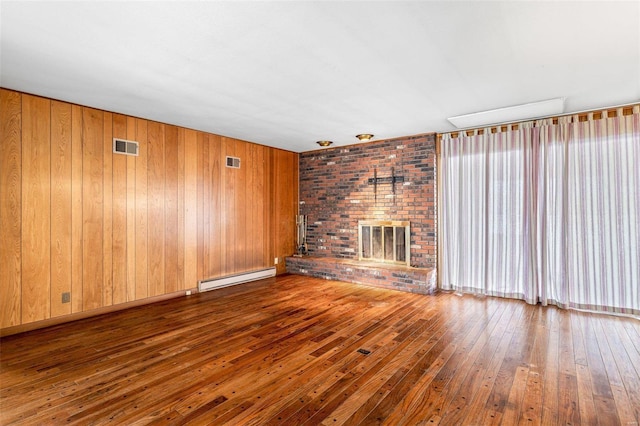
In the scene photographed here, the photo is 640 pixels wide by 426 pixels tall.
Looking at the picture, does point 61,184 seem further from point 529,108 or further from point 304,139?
point 529,108

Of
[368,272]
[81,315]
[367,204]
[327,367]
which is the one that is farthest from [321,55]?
[81,315]

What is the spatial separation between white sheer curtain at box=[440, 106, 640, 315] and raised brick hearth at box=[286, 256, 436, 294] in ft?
1.80

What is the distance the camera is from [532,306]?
4.33 metres

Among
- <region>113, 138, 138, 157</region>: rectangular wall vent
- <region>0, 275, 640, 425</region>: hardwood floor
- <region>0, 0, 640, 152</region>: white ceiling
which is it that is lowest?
<region>0, 275, 640, 425</region>: hardwood floor

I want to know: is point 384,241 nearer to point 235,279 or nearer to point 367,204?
point 367,204

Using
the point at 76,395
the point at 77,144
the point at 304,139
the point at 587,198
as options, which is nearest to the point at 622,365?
the point at 587,198

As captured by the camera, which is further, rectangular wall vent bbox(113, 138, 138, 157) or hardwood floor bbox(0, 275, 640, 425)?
rectangular wall vent bbox(113, 138, 138, 157)

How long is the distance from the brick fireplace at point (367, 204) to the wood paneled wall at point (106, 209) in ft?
4.60

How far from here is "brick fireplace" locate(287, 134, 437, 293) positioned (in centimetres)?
538

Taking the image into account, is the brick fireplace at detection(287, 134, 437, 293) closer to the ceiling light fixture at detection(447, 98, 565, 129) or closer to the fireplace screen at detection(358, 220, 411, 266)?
the fireplace screen at detection(358, 220, 411, 266)

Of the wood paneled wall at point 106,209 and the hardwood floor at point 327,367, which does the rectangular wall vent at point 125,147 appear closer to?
the wood paneled wall at point 106,209

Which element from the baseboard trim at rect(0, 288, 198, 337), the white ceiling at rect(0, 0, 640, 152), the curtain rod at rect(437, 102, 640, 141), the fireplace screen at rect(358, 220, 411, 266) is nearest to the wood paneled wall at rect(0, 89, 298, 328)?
the baseboard trim at rect(0, 288, 198, 337)

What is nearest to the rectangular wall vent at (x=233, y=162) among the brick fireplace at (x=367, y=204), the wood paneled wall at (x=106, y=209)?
the wood paneled wall at (x=106, y=209)

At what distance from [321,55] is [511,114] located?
295cm
